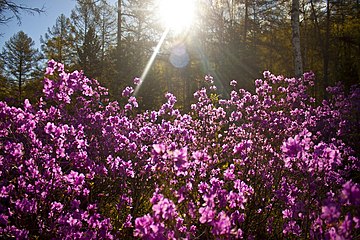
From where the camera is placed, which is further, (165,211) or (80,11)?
(80,11)

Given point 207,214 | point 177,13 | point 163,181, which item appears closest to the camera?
point 207,214

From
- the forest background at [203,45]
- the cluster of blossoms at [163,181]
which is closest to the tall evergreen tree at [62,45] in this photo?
the forest background at [203,45]

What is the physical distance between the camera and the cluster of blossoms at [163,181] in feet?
7.03

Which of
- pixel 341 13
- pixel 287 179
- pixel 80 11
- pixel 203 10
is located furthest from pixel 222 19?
pixel 287 179

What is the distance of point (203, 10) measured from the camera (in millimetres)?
19781

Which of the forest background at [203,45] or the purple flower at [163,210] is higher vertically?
the forest background at [203,45]

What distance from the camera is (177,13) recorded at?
1869 centimetres

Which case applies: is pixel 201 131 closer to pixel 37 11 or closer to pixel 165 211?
pixel 165 211

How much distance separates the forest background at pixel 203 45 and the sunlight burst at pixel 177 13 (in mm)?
330

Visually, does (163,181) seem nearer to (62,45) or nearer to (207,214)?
(207,214)

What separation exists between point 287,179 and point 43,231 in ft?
8.83

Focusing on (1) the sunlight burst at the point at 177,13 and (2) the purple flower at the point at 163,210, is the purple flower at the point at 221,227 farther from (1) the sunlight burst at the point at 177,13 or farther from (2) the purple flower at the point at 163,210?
(1) the sunlight burst at the point at 177,13

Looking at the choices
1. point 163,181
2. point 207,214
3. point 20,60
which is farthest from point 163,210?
point 20,60

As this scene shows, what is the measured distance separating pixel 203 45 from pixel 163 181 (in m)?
18.2
